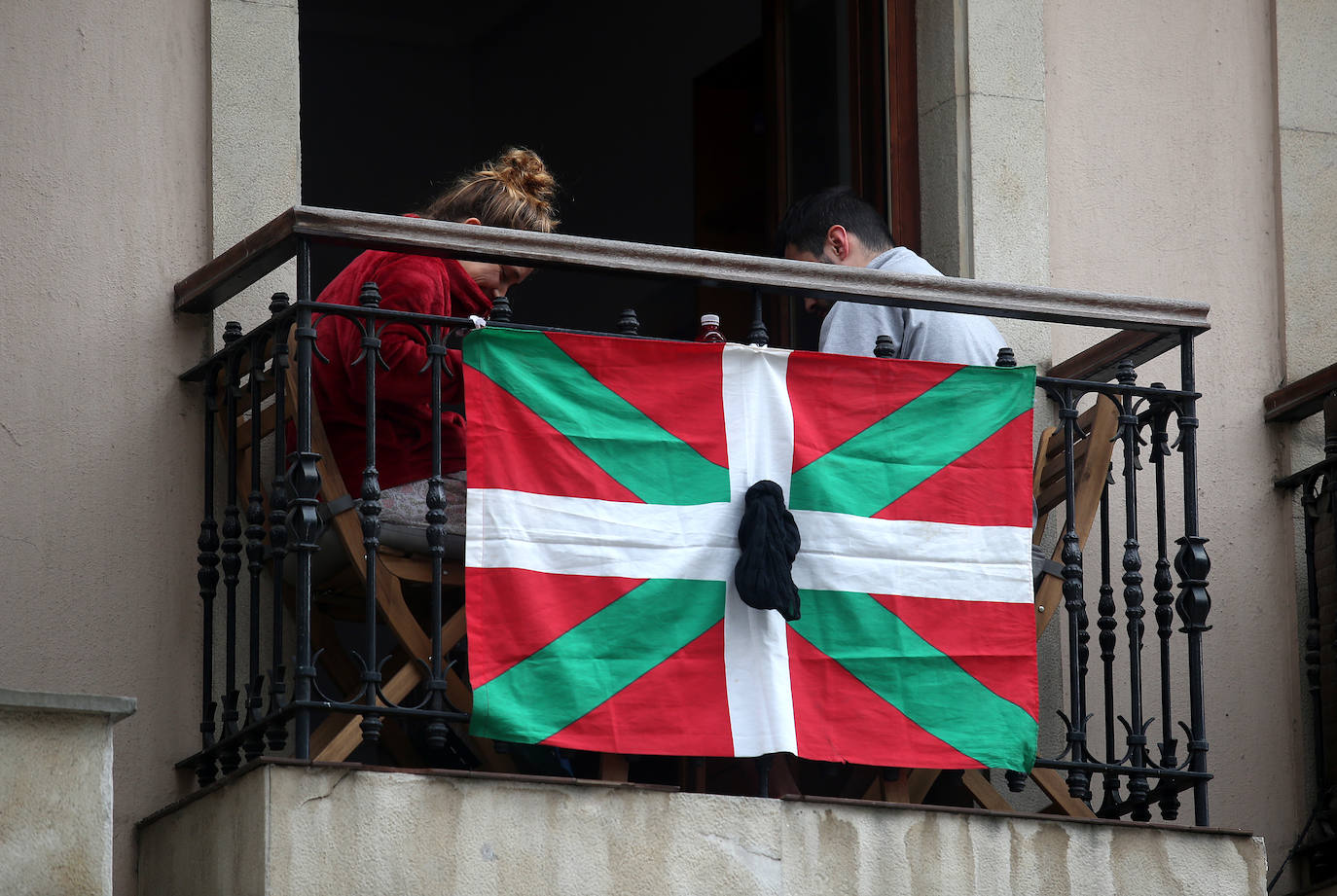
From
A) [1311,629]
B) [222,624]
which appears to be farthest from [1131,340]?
[222,624]

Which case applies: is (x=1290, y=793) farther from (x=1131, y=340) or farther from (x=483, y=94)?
(x=483, y=94)

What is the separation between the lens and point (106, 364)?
217 inches

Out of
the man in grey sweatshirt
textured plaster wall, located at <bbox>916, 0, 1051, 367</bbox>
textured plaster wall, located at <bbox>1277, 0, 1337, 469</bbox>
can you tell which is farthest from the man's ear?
textured plaster wall, located at <bbox>1277, 0, 1337, 469</bbox>

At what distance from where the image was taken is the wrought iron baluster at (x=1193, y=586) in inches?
213

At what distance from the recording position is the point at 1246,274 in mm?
6844

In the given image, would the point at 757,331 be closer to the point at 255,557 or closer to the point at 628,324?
the point at 628,324

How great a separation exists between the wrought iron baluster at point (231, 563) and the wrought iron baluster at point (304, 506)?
40 centimetres

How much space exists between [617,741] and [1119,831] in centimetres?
123

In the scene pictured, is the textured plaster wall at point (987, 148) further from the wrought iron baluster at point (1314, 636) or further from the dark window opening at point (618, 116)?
the wrought iron baluster at point (1314, 636)

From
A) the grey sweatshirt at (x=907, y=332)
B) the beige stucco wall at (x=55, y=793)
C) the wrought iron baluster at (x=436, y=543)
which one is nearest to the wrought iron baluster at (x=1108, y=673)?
the grey sweatshirt at (x=907, y=332)

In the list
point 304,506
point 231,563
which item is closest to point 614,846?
point 304,506

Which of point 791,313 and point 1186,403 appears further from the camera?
point 791,313

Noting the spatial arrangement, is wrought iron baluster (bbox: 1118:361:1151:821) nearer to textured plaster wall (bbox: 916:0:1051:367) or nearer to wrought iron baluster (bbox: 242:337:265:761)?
textured plaster wall (bbox: 916:0:1051:367)

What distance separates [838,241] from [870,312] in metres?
0.40
